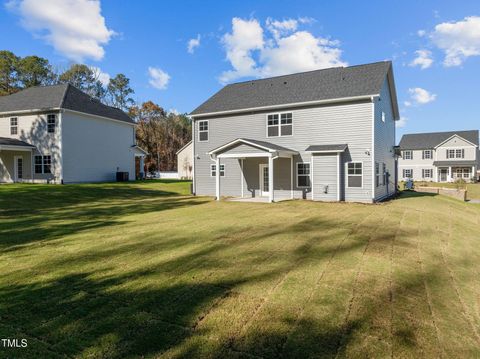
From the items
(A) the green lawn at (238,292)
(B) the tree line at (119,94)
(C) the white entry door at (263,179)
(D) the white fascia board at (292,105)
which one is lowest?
(A) the green lawn at (238,292)

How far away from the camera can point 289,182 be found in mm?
17531

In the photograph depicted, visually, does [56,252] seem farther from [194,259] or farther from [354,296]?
[354,296]

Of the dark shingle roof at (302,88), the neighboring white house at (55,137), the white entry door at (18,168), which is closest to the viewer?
→ the dark shingle roof at (302,88)

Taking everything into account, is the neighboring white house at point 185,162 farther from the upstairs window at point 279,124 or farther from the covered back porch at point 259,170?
the upstairs window at point 279,124

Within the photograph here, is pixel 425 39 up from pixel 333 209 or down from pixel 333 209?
up

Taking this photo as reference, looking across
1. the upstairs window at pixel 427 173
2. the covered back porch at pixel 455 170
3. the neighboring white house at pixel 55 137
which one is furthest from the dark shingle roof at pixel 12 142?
the upstairs window at pixel 427 173

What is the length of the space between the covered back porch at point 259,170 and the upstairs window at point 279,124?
3.45 ft

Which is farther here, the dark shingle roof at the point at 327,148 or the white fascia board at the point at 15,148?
the white fascia board at the point at 15,148

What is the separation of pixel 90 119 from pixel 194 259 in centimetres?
2476

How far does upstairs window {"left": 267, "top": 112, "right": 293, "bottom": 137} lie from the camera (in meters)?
17.7

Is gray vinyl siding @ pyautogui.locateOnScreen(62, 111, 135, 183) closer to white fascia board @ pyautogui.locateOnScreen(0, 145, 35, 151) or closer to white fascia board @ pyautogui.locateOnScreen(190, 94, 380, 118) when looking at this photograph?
white fascia board @ pyautogui.locateOnScreen(0, 145, 35, 151)

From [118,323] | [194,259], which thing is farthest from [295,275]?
[118,323]

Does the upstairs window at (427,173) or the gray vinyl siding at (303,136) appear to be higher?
the gray vinyl siding at (303,136)

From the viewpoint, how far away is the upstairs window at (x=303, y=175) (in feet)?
55.8
